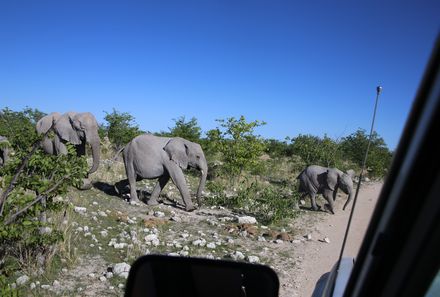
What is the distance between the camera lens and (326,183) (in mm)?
12914

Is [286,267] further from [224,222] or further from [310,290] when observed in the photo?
[224,222]

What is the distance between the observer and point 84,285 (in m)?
5.13

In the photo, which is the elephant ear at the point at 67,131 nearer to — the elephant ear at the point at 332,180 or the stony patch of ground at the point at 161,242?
the stony patch of ground at the point at 161,242

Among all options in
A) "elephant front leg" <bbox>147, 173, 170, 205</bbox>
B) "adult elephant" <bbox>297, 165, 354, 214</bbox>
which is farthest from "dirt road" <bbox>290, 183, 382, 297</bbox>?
"elephant front leg" <bbox>147, 173, 170, 205</bbox>

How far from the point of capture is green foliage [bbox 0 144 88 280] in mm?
4051

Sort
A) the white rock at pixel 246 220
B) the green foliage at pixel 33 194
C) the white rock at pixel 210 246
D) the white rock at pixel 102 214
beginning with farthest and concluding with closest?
the white rock at pixel 246 220 < the white rock at pixel 102 214 < the white rock at pixel 210 246 < the green foliage at pixel 33 194

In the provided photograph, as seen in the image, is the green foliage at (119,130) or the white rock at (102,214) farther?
the green foliage at (119,130)

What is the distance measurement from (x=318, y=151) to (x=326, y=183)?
780 cm

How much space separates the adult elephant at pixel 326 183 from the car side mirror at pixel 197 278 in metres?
11.4

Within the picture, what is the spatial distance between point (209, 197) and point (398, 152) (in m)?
11.1

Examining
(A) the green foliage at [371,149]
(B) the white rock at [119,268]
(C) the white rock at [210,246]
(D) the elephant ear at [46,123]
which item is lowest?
(B) the white rock at [119,268]

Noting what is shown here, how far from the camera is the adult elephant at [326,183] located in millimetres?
12805

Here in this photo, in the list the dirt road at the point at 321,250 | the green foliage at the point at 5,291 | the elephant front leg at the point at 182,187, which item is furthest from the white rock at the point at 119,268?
the elephant front leg at the point at 182,187

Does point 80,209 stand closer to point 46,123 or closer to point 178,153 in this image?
point 178,153
